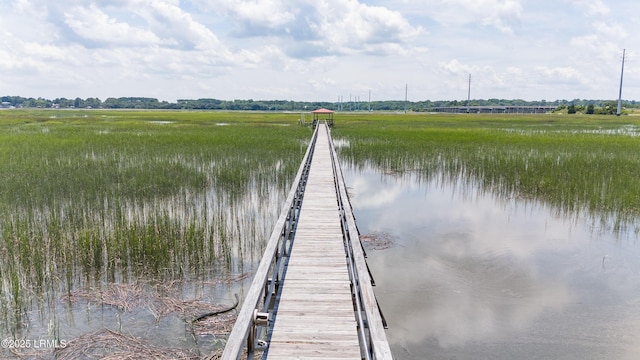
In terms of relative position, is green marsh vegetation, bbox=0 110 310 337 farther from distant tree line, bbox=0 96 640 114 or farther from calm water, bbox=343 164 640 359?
distant tree line, bbox=0 96 640 114

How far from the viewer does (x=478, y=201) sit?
456 inches

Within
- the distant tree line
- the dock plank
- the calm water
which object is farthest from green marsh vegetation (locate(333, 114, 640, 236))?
the distant tree line

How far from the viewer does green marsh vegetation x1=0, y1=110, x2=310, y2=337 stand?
6.19 m

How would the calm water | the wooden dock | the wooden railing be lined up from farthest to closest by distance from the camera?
the calm water
the wooden dock
the wooden railing

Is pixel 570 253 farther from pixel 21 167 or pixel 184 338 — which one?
pixel 21 167

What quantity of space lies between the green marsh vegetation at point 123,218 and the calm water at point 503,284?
266 cm

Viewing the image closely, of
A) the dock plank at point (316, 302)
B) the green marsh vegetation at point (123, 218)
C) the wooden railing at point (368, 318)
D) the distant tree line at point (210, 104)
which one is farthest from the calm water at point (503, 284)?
the distant tree line at point (210, 104)

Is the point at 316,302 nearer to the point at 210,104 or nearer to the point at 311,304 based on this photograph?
the point at 311,304

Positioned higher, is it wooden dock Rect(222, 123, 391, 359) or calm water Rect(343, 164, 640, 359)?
wooden dock Rect(222, 123, 391, 359)

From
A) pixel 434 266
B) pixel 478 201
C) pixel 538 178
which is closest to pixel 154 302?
pixel 434 266

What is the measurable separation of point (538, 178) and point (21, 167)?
15.8 metres

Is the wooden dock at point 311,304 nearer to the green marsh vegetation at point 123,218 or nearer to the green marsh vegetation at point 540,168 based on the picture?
the green marsh vegetation at point 123,218

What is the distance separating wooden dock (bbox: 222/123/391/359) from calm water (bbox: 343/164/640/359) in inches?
37.6

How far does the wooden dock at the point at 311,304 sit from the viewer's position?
3508mm
